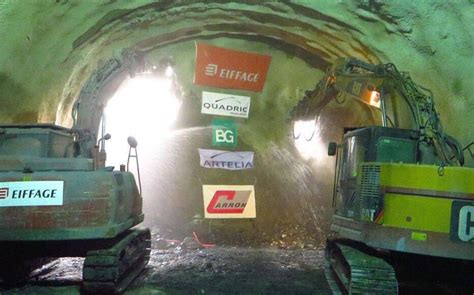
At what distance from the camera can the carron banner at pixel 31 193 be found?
4.58 metres

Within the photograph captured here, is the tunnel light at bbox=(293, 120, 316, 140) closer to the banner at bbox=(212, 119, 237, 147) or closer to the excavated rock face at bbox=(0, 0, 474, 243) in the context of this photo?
the excavated rock face at bbox=(0, 0, 474, 243)

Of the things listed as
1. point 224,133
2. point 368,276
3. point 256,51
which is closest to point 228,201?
point 224,133

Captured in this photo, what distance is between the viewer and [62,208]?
468cm

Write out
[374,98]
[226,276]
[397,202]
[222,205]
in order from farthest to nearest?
1. [222,205]
2. [374,98]
3. [226,276]
4. [397,202]

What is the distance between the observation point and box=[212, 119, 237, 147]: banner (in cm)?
1041

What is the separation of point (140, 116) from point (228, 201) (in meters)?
3.07

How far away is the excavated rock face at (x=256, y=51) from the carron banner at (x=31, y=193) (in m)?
2.61

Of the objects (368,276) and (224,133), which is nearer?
(368,276)

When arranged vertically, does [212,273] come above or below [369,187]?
below

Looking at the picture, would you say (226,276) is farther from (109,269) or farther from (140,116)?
(140,116)

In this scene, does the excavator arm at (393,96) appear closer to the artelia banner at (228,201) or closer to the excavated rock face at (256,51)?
the excavated rock face at (256,51)

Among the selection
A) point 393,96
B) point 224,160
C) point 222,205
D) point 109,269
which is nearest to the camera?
point 109,269

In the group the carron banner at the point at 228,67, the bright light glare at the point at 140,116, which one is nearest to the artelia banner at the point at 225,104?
the carron banner at the point at 228,67

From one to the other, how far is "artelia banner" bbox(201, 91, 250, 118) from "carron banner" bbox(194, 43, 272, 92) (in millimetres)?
260
